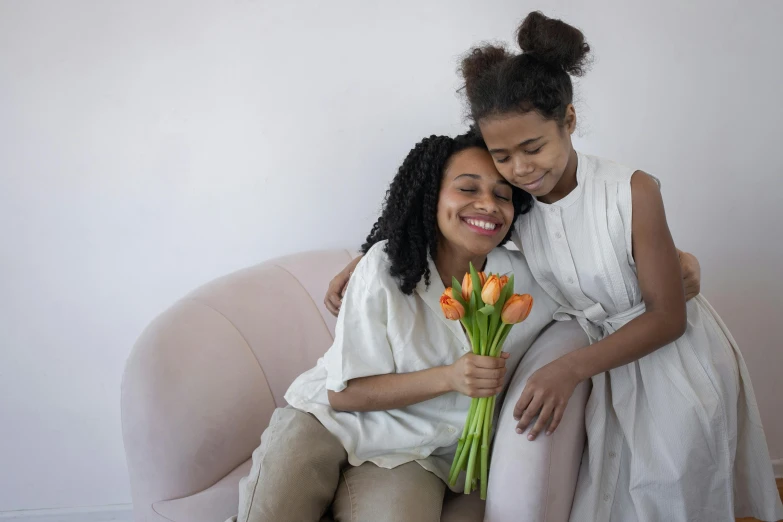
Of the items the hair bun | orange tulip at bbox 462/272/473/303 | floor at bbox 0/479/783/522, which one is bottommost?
floor at bbox 0/479/783/522

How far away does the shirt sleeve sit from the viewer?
144 cm

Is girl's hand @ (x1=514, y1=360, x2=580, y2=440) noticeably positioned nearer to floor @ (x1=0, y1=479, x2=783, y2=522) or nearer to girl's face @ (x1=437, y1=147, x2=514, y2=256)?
girl's face @ (x1=437, y1=147, x2=514, y2=256)

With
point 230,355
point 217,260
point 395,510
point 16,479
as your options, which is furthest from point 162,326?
point 16,479

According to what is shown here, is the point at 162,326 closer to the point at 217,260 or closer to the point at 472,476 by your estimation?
the point at 217,260

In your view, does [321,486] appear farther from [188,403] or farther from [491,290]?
[491,290]

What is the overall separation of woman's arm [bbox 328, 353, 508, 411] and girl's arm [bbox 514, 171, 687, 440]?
123 millimetres

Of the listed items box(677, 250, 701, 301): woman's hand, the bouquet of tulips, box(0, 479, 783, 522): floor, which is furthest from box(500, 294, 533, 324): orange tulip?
box(0, 479, 783, 522): floor

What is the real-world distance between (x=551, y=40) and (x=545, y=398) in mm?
742

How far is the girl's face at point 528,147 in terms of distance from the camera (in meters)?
1.40

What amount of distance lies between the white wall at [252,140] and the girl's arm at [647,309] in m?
0.70

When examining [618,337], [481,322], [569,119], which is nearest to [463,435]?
[481,322]

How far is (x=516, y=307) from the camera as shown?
1229 millimetres

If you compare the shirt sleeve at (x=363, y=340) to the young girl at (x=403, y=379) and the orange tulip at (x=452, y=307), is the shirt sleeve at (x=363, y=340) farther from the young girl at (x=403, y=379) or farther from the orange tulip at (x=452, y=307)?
the orange tulip at (x=452, y=307)

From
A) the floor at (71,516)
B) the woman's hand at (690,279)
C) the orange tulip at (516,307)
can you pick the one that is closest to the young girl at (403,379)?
the orange tulip at (516,307)
